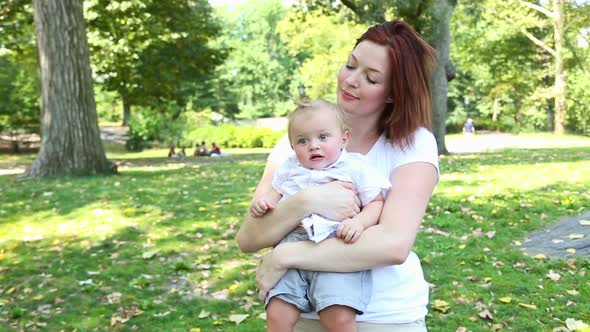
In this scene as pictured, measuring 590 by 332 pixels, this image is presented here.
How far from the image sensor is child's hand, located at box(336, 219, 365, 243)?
A: 81.8 inches

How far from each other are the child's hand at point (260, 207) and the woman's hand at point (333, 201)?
0.61ft

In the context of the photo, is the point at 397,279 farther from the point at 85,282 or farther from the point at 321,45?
the point at 321,45

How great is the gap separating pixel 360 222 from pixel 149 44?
21971 millimetres

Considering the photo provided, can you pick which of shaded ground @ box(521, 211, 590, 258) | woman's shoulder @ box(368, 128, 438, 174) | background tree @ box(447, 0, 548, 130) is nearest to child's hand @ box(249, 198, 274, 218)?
woman's shoulder @ box(368, 128, 438, 174)

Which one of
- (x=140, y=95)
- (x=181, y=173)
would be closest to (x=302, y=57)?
(x=140, y=95)

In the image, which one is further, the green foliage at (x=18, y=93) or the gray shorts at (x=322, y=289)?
the green foliage at (x=18, y=93)

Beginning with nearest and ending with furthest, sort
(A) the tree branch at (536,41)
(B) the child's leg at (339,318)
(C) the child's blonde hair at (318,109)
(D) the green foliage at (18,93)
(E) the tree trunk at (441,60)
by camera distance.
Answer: (B) the child's leg at (339,318), (C) the child's blonde hair at (318,109), (E) the tree trunk at (441,60), (D) the green foliage at (18,93), (A) the tree branch at (536,41)

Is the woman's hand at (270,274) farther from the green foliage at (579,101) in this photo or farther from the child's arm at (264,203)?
the green foliage at (579,101)

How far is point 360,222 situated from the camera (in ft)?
6.98

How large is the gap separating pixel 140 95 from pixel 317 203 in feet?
77.3

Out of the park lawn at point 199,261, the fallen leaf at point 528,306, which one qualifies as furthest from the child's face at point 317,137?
the fallen leaf at point 528,306

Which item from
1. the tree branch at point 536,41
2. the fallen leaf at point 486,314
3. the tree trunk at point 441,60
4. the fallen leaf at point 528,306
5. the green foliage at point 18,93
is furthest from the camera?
the tree branch at point 536,41

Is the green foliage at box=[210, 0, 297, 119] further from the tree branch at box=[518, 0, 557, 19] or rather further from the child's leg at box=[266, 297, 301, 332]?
the child's leg at box=[266, 297, 301, 332]

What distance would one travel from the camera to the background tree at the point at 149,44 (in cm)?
2120
